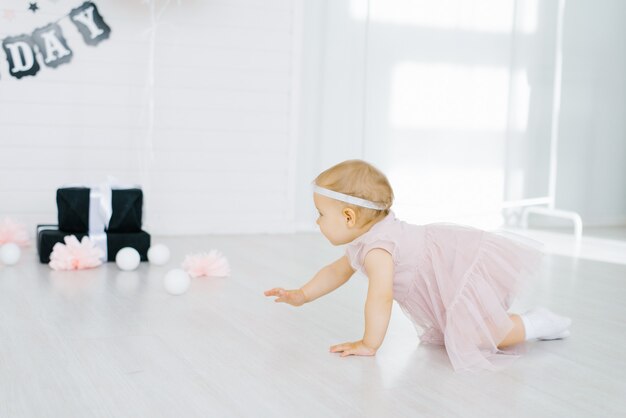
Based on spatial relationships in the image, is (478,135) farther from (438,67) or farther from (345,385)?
(345,385)

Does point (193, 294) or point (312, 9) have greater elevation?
point (312, 9)

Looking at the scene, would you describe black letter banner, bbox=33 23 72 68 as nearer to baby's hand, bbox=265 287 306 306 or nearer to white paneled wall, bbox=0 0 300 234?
white paneled wall, bbox=0 0 300 234

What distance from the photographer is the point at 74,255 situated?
252cm

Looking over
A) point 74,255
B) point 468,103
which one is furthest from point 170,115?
point 468,103

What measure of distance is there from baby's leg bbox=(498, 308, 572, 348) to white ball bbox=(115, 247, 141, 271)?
1.23 m

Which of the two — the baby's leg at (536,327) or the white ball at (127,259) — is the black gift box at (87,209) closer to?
the white ball at (127,259)

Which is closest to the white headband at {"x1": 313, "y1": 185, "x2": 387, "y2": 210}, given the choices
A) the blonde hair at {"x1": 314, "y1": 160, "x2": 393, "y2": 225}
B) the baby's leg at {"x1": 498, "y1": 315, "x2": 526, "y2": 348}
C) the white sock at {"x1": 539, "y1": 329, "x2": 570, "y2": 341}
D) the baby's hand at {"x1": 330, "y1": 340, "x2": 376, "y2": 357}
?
the blonde hair at {"x1": 314, "y1": 160, "x2": 393, "y2": 225}

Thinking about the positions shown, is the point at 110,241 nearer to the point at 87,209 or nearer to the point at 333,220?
the point at 87,209

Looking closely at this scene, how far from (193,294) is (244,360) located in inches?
25.9

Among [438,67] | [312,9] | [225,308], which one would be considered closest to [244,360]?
[225,308]

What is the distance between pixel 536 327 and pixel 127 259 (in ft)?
4.20

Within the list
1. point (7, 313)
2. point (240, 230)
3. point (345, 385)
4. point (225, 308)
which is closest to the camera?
point (345, 385)

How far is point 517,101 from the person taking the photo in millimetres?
4145

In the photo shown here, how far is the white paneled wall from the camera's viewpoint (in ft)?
10.3
